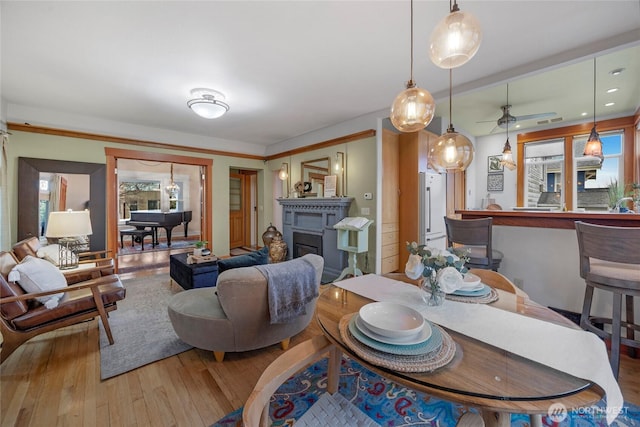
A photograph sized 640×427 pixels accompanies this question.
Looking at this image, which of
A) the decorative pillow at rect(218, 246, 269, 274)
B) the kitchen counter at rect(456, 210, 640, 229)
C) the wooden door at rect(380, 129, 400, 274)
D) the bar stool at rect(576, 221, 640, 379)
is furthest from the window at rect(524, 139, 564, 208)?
the decorative pillow at rect(218, 246, 269, 274)

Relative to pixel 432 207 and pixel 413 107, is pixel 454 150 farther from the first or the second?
pixel 432 207

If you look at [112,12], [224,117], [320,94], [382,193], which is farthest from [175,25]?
[382,193]

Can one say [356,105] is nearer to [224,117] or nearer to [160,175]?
[224,117]

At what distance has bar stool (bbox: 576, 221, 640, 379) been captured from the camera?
165cm

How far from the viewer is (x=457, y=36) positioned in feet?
4.00

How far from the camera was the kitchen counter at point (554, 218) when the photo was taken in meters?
2.04

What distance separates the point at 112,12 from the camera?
6.27ft

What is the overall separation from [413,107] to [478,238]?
1637 millimetres

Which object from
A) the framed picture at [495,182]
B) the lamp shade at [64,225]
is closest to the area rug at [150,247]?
the lamp shade at [64,225]

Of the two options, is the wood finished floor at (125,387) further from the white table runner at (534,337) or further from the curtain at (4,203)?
the curtain at (4,203)

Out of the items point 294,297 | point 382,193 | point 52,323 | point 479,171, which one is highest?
point 479,171

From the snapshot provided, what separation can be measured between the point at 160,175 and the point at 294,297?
7.70m

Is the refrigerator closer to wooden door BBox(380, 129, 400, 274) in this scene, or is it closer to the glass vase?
wooden door BBox(380, 129, 400, 274)

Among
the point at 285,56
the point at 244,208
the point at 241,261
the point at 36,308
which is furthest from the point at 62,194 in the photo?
the point at 285,56
